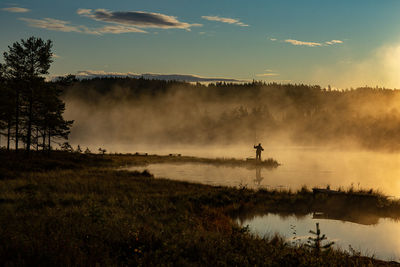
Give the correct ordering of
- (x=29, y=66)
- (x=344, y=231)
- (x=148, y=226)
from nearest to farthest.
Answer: (x=148, y=226)
(x=344, y=231)
(x=29, y=66)

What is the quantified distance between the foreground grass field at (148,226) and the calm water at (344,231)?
1210 mm

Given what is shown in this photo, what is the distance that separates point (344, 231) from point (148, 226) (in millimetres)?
8481

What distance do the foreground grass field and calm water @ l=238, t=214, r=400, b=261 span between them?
121cm

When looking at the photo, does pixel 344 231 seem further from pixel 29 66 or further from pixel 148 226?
pixel 29 66

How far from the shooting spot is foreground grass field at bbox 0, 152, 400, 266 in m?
8.12

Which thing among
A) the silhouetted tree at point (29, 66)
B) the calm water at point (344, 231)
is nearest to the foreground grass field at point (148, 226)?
the calm water at point (344, 231)

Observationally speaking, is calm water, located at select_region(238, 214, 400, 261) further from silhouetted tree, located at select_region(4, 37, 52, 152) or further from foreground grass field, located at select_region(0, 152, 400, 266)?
silhouetted tree, located at select_region(4, 37, 52, 152)

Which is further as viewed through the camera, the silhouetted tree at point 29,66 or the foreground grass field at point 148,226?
the silhouetted tree at point 29,66

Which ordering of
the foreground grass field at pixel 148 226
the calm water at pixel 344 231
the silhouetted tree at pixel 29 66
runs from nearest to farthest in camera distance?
the foreground grass field at pixel 148 226
the calm water at pixel 344 231
the silhouetted tree at pixel 29 66

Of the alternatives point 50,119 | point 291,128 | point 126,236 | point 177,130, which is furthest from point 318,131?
point 126,236

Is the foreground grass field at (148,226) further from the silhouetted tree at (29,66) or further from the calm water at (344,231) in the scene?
the silhouetted tree at (29,66)

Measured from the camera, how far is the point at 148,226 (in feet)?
38.9

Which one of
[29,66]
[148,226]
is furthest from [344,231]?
[29,66]

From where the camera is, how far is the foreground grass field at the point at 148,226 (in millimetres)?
8117
